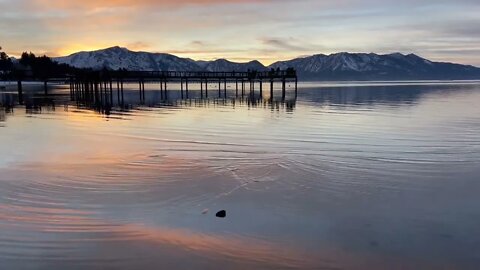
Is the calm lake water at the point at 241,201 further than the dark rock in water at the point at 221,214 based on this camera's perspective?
No

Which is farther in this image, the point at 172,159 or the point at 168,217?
the point at 172,159

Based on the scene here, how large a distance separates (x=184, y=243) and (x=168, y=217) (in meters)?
1.53

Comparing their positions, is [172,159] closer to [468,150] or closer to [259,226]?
[259,226]

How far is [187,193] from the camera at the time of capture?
11.6 meters

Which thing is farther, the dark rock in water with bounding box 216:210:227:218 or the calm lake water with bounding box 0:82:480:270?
the dark rock in water with bounding box 216:210:227:218

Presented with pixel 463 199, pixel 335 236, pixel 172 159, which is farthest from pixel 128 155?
pixel 463 199

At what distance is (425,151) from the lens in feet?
56.6

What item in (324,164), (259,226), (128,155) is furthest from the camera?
(128,155)

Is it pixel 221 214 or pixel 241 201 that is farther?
→ pixel 241 201

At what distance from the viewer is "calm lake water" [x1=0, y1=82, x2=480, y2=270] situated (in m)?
7.89

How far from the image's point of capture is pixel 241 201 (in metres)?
11.0

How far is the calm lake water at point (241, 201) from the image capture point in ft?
25.9

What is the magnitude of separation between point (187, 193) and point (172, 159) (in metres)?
4.40

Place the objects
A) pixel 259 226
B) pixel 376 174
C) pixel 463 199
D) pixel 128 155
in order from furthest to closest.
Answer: pixel 128 155 < pixel 376 174 < pixel 463 199 < pixel 259 226
